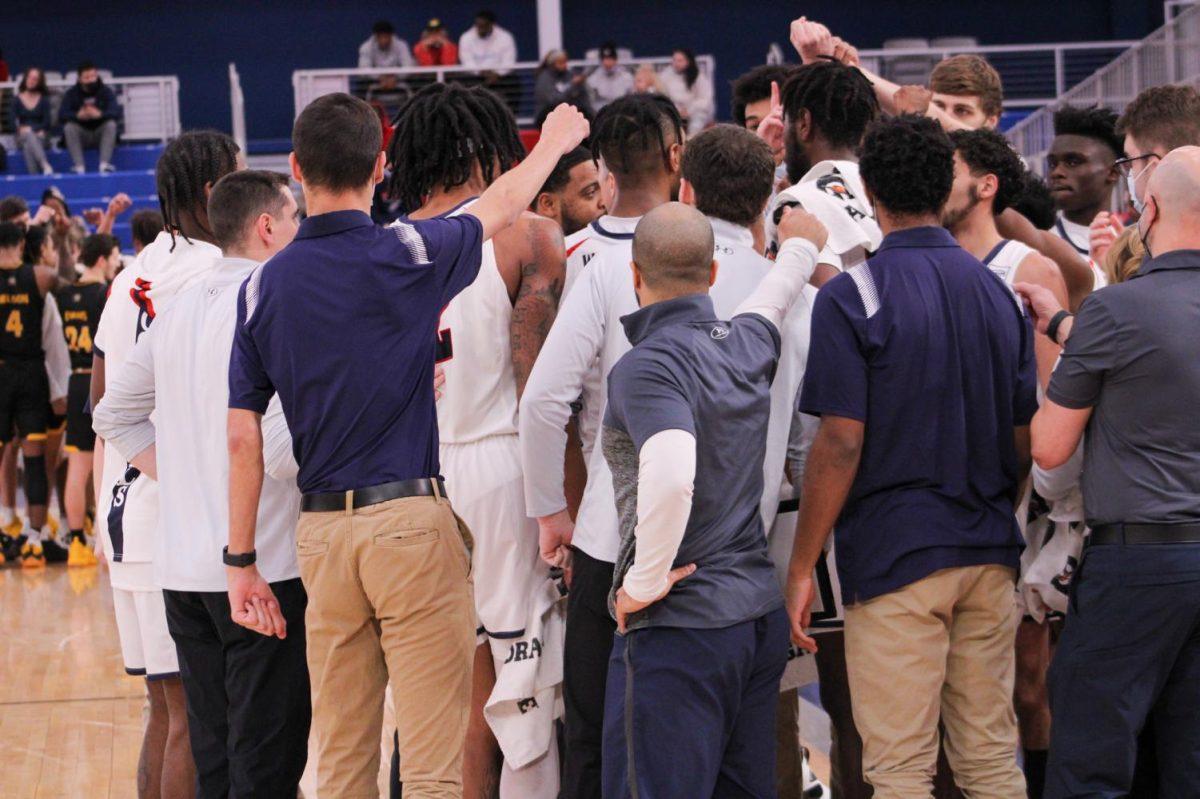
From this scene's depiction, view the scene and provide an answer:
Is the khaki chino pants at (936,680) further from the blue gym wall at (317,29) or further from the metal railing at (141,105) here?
the blue gym wall at (317,29)

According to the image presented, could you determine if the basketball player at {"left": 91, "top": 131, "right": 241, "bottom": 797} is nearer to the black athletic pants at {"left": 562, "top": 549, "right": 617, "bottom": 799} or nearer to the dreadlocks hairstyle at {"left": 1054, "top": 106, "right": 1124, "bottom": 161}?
the black athletic pants at {"left": 562, "top": 549, "right": 617, "bottom": 799}

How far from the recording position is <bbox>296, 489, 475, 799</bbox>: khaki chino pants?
9.62 feet

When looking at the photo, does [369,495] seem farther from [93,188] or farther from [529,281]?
[93,188]

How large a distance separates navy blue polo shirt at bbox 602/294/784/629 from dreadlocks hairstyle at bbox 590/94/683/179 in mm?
644

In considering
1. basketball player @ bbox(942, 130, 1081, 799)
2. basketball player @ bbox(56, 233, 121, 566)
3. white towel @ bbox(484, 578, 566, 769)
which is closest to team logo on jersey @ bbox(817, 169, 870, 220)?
basketball player @ bbox(942, 130, 1081, 799)

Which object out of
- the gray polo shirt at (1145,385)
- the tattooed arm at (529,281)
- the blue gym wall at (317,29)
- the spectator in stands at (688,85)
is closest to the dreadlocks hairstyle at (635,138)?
the tattooed arm at (529,281)

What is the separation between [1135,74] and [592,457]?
448 inches

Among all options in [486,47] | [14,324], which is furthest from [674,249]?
[486,47]

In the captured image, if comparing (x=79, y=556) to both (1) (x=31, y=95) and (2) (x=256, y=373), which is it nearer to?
(2) (x=256, y=373)

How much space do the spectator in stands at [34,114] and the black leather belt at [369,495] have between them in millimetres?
15313

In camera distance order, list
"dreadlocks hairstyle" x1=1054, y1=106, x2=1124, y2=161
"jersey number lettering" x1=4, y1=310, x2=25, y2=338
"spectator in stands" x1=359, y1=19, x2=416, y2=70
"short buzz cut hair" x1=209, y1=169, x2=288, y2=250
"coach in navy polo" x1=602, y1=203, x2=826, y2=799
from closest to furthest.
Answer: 1. "coach in navy polo" x1=602, y1=203, x2=826, y2=799
2. "short buzz cut hair" x1=209, y1=169, x2=288, y2=250
3. "dreadlocks hairstyle" x1=1054, y1=106, x2=1124, y2=161
4. "jersey number lettering" x1=4, y1=310, x2=25, y2=338
5. "spectator in stands" x1=359, y1=19, x2=416, y2=70

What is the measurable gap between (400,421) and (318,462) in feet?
0.62

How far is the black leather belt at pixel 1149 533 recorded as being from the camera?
9.53 feet

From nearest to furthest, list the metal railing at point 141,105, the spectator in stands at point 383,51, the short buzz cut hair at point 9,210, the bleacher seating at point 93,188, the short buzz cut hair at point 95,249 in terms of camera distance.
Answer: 1. the short buzz cut hair at point 95,249
2. the short buzz cut hair at point 9,210
3. the bleacher seating at point 93,188
4. the metal railing at point 141,105
5. the spectator in stands at point 383,51
